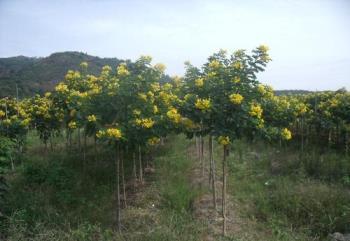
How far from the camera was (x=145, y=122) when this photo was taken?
5.51m

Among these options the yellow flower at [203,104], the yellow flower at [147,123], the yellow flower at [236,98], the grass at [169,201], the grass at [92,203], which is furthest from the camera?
the yellow flower at [147,123]

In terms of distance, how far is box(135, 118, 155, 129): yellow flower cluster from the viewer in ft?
17.9

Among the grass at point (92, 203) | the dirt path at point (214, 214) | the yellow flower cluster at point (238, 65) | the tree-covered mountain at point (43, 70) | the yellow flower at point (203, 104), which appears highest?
the tree-covered mountain at point (43, 70)

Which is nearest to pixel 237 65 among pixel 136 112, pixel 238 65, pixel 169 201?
pixel 238 65

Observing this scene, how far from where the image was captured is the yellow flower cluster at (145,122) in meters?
5.45

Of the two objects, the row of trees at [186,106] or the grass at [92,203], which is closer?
the grass at [92,203]

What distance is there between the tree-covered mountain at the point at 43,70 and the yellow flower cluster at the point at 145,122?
2291 cm

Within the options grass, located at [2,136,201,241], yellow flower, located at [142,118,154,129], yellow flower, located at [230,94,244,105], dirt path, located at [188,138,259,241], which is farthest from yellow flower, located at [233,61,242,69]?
dirt path, located at [188,138,259,241]

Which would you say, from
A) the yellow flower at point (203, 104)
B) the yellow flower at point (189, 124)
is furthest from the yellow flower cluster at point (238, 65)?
the yellow flower at point (189, 124)

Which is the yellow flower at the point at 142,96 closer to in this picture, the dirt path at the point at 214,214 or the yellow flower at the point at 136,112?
the yellow flower at the point at 136,112

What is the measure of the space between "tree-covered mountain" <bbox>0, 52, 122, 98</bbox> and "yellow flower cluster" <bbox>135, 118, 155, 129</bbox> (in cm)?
2291

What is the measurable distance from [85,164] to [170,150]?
2706 mm

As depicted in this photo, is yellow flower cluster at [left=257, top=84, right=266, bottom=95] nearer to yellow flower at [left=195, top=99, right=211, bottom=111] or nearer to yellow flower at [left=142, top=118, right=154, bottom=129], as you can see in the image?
yellow flower at [left=195, top=99, right=211, bottom=111]

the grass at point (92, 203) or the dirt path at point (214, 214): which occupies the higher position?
the grass at point (92, 203)
